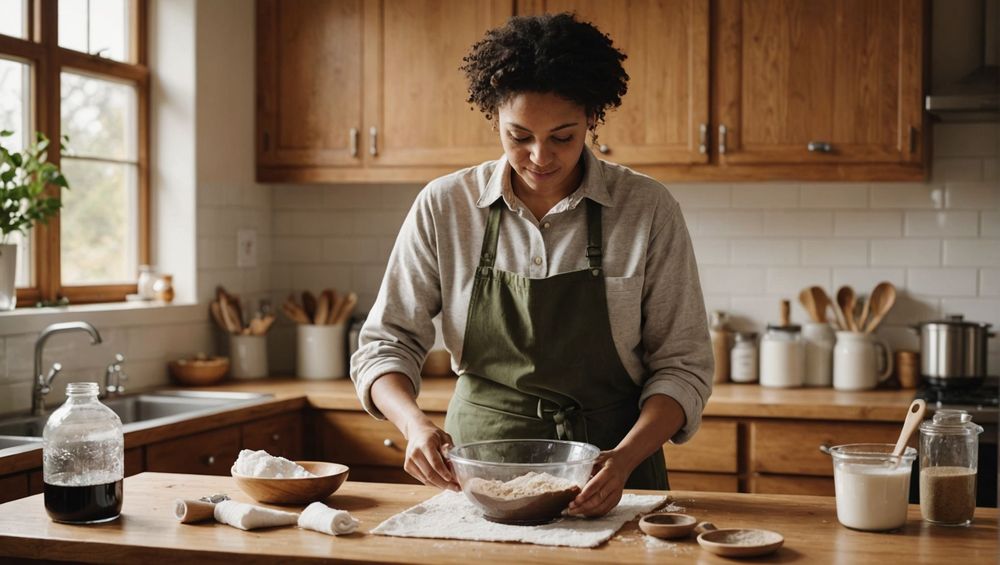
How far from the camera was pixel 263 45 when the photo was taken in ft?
15.0

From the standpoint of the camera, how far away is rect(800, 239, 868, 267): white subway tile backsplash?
4.30 metres

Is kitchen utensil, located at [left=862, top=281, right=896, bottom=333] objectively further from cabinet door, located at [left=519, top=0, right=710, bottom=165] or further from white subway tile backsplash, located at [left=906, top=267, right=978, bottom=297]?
cabinet door, located at [left=519, top=0, right=710, bottom=165]

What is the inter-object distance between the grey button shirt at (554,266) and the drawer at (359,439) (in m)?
1.48

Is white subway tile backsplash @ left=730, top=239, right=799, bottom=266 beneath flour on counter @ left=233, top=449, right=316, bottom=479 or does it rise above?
above

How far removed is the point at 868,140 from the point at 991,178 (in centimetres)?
53

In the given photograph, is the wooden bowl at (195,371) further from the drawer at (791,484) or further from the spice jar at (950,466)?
the spice jar at (950,466)

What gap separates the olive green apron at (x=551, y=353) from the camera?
2408 mm

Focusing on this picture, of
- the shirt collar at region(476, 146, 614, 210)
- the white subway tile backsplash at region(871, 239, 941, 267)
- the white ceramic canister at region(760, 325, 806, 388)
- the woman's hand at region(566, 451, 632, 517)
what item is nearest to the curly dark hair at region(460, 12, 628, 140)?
the shirt collar at region(476, 146, 614, 210)

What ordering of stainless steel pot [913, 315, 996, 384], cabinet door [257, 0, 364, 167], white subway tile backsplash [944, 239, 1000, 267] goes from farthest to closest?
1. cabinet door [257, 0, 364, 167]
2. white subway tile backsplash [944, 239, 1000, 267]
3. stainless steel pot [913, 315, 996, 384]

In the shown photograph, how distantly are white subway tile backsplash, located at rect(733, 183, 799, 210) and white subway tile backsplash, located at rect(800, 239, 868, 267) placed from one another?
0.17 meters

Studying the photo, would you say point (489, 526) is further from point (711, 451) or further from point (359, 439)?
point (359, 439)

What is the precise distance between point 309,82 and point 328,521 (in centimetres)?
292

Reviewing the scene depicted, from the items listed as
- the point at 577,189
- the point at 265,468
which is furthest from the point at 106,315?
the point at 577,189

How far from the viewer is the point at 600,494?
6.51 ft
